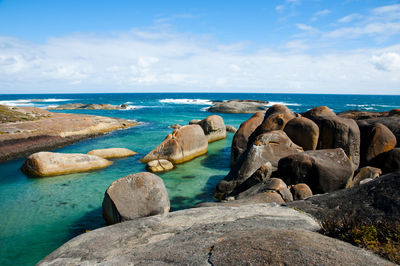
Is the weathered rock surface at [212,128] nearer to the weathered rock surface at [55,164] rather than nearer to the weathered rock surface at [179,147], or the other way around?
the weathered rock surface at [179,147]

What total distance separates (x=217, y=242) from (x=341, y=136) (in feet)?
38.8

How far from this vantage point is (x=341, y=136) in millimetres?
13992

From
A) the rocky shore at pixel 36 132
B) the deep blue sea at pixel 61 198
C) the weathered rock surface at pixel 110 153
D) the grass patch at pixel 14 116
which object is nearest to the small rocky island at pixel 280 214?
the deep blue sea at pixel 61 198

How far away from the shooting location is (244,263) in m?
4.00

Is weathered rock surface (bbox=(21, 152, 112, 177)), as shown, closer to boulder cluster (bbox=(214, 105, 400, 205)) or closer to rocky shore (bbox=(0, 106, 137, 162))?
rocky shore (bbox=(0, 106, 137, 162))

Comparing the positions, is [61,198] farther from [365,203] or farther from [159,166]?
[365,203]

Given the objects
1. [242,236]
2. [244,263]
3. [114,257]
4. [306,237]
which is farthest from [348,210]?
[114,257]

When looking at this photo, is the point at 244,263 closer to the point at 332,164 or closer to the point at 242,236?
the point at 242,236

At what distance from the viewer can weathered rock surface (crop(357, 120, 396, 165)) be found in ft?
45.3

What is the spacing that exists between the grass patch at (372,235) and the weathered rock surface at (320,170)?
5.79 meters

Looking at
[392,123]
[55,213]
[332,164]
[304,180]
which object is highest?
[392,123]

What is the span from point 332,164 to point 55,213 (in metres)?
12.8

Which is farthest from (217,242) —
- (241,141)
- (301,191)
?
(241,141)

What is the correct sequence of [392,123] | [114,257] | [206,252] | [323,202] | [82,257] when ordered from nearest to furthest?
[206,252] → [114,257] → [82,257] → [323,202] → [392,123]
